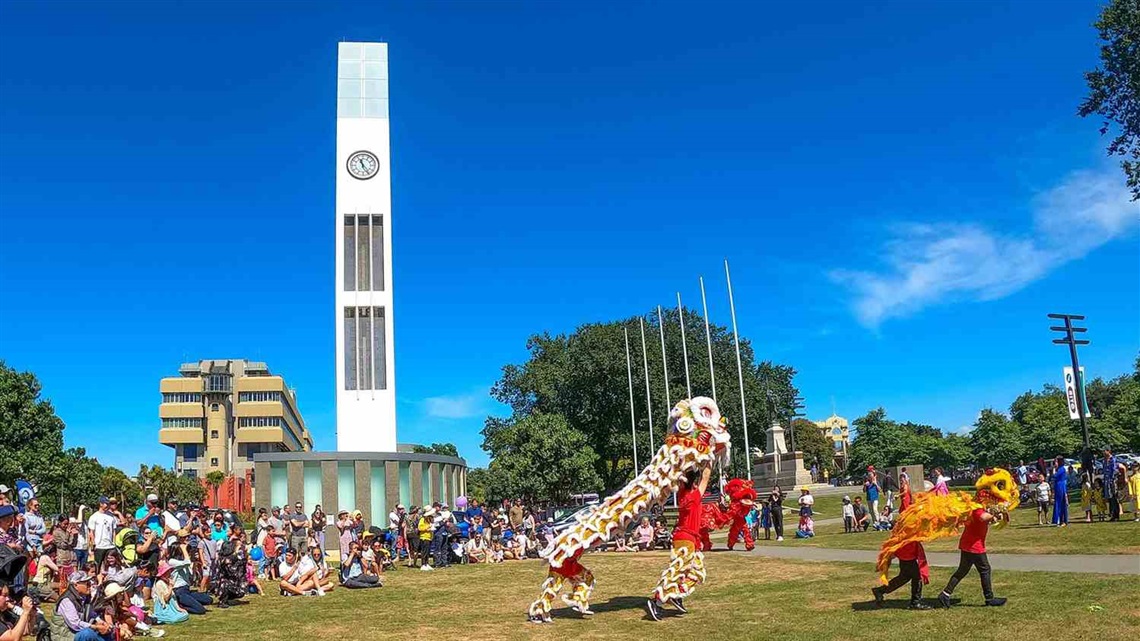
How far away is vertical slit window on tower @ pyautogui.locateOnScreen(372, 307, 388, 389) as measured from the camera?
134ft

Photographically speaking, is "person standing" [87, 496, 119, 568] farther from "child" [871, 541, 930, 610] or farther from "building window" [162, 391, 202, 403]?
"building window" [162, 391, 202, 403]

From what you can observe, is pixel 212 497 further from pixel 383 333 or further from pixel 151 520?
pixel 151 520

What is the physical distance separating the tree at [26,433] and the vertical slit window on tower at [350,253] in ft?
72.8

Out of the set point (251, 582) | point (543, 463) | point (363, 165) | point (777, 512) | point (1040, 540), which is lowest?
point (1040, 540)

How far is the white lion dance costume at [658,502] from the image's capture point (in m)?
13.6

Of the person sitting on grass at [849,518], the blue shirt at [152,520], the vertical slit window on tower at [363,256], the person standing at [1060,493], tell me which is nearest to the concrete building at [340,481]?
the vertical slit window on tower at [363,256]

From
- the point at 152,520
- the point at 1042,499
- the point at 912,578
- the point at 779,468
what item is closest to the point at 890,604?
the point at 912,578

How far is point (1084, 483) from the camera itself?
24.6 meters

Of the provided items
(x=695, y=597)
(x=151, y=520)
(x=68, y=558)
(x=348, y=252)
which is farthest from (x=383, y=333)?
(x=695, y=597)

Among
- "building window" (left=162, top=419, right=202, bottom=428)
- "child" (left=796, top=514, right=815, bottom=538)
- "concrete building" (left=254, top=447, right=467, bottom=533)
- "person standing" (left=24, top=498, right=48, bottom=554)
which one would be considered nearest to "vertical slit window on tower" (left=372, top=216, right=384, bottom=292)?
"concrete building" (left=254, top=447, right=467, bottom=533)

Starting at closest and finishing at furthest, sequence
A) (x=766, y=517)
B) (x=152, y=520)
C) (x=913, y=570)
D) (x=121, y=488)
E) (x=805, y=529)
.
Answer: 1. (x=913, y=570)
2. (x=152, y=520)
3. (x=805, y=529)
4. (x=766, y=517)
5. (x=121, y=488)

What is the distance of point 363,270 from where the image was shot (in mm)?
41281

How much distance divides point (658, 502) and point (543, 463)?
43.7 meters

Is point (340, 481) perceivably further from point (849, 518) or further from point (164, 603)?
point (164, 603)
